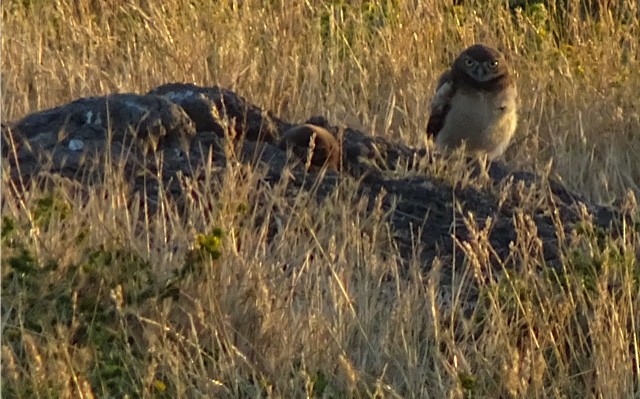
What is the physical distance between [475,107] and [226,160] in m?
2.22

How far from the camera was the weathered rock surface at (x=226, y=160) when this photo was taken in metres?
5.64

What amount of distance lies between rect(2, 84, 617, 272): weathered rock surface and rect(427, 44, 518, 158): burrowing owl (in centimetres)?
99

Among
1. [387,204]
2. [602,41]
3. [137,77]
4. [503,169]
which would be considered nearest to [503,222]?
[387,204]

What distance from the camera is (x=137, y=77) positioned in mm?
7910

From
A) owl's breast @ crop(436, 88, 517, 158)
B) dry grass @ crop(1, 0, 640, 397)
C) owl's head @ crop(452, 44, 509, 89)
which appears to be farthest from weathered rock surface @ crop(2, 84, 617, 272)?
owl's head @ crop(452, 44, 509, 89)

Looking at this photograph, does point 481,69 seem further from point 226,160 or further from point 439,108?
point 226,160

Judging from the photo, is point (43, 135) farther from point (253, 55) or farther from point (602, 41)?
point (602, 41)

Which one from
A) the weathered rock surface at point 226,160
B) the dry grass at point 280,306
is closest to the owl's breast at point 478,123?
the weathered rock surface at point 226,160

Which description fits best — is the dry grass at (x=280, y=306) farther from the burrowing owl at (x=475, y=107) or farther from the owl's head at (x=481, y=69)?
the owl's head at (x=481, y=69)

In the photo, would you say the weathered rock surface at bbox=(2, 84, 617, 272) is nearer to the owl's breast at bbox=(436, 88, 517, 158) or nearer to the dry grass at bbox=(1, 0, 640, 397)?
the dry grass at bbox=(1, 0, 640, 397)

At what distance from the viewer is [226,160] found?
587cm

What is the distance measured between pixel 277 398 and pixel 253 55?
4601mm

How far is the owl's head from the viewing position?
7.69 m

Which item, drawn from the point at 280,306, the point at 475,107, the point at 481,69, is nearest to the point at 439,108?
the point at 475,107
